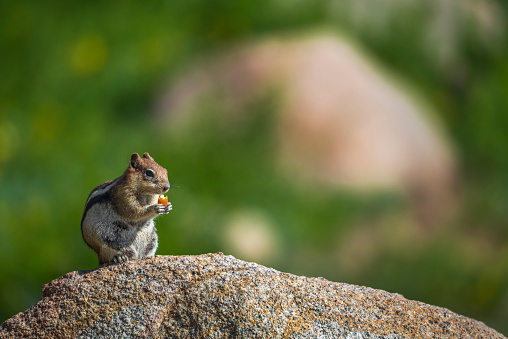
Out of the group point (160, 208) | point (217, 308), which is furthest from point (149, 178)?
point (217, 308)

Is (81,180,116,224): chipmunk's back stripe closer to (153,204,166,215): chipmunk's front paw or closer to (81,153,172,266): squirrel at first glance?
(81,153,172,266): squirrel

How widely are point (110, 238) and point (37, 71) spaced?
341 cm

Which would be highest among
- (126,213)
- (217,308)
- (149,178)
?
(149,178)

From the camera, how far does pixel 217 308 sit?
3.12 meters

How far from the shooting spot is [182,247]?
6055mm

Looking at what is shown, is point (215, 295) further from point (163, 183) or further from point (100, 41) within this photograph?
point (100, 41)

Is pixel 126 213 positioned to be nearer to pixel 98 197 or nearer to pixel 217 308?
pixel 98 197

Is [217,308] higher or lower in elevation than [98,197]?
lower

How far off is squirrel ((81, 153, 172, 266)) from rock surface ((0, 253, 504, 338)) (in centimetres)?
16

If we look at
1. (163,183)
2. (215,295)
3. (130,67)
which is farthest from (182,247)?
(215,295)

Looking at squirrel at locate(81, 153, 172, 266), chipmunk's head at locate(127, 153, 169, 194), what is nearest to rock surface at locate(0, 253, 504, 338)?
squirrel at locate(81, 153, 172, 266)

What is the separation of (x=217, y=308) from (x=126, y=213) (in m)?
0.67

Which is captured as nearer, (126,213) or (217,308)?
(217,308)

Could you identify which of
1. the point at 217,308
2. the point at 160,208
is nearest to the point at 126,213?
the point at 160,208
